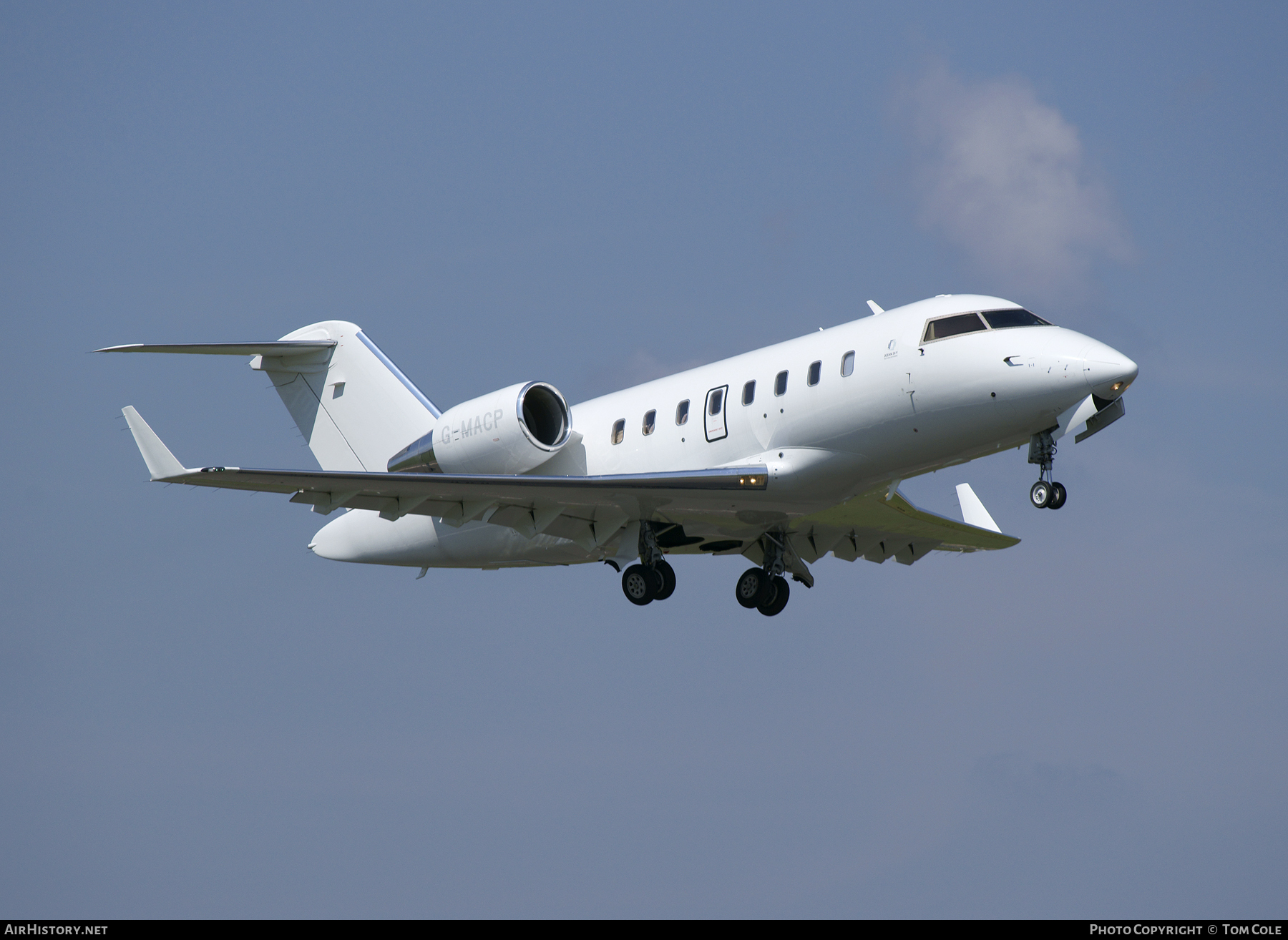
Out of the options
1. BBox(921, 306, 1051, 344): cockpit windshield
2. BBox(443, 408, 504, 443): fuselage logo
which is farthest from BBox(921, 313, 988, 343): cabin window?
BBox(443, 408, 504, 443): fuselage logo

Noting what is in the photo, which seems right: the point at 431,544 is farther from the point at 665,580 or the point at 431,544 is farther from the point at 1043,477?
the point at 1043,477

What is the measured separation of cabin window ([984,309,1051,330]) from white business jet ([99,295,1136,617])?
24 millimetres

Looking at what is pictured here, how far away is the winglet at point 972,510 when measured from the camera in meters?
26.9

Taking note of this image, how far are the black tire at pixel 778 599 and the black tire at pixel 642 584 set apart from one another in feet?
8.38

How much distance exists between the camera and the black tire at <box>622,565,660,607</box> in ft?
71.9

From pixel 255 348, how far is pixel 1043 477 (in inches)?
574

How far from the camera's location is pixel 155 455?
63.3ft

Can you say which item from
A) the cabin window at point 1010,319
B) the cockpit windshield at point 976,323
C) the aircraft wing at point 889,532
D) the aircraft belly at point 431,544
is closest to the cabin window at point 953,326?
the cockpit windshield at point 976,323

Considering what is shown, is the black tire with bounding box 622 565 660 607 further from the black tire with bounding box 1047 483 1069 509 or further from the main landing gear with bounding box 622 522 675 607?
the black tire with bounding box 1047 483 1069 509

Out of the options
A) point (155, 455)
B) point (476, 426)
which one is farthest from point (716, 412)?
point (155, 455)

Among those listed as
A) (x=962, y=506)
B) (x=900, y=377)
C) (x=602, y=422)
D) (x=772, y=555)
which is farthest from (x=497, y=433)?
(x=962, y=506)

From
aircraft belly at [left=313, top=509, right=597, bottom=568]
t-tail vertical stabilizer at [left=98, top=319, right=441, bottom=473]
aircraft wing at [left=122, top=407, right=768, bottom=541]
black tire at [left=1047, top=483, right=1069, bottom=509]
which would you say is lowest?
black tire at [left=1047, top=483, right=1069, bottom=509]

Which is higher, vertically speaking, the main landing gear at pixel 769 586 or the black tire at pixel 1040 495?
the main landing gear at pixel 769 586

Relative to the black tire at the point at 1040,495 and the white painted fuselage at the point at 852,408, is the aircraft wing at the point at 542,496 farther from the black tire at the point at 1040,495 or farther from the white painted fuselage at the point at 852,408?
the black tire at the point at 1040,495
